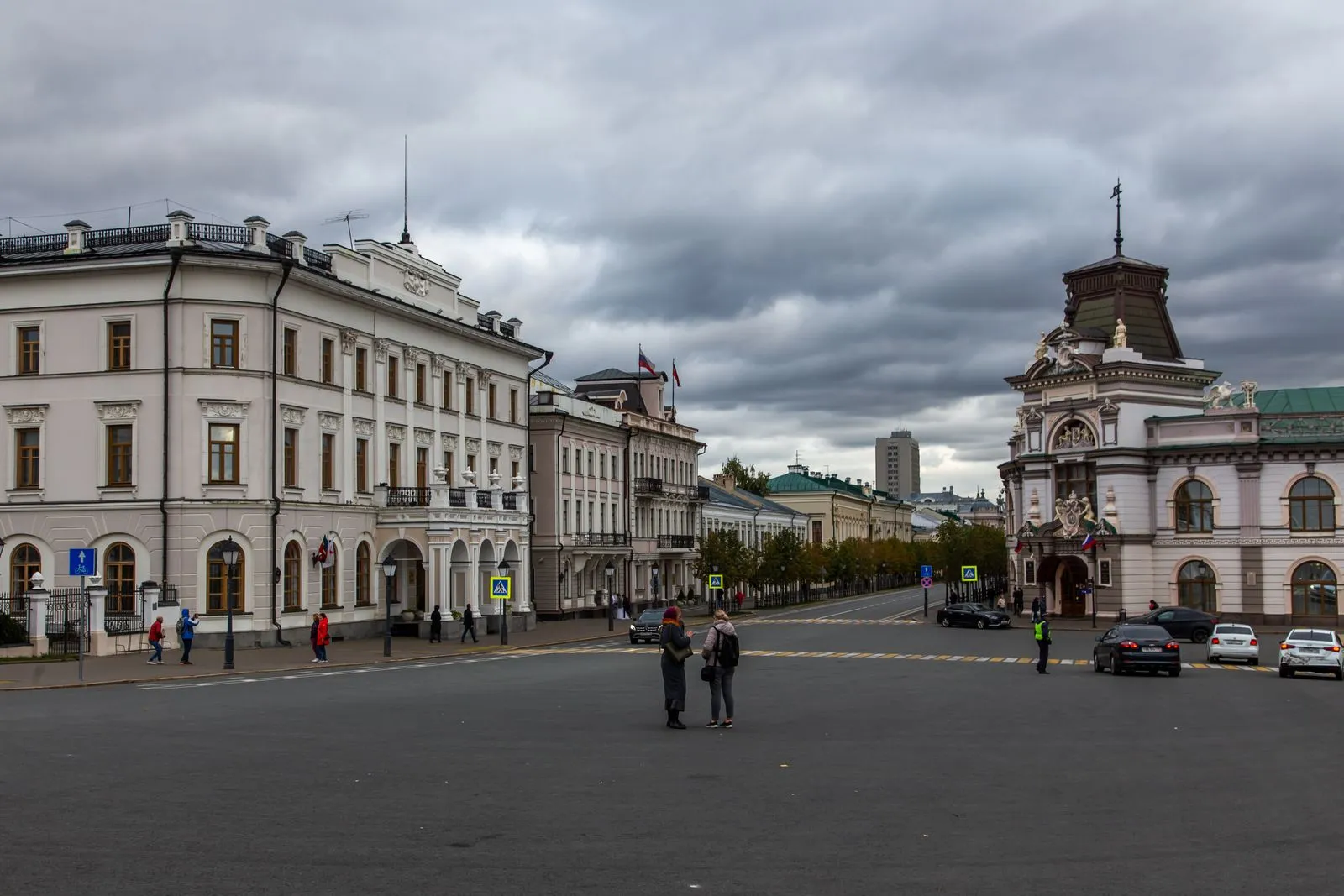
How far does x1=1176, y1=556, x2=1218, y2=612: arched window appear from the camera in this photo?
216 feet

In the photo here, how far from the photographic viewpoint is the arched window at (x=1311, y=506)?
63000mm

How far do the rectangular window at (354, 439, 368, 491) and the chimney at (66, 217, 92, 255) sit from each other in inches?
478

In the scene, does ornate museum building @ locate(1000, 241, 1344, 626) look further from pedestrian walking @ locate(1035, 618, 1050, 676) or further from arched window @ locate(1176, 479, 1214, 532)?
pedestrian walking @ locate(1035, 618, 1050, 676)

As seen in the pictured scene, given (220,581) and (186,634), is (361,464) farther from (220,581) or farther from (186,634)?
(186,634)

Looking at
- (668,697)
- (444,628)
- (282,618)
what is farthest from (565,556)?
(668,697)

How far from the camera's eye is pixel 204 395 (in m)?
44.4


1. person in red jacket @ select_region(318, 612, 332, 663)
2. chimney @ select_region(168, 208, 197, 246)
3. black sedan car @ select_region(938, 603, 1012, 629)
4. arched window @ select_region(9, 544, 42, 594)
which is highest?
chimney @ select_region(168, 208, 197, 246)

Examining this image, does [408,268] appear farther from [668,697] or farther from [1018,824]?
[1018,824]

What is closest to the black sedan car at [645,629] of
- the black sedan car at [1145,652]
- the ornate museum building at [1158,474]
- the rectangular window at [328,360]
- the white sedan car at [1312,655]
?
the rectangular window at [328,360]

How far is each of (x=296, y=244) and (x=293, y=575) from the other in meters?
11.9

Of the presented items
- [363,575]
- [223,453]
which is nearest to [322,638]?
[223,453]

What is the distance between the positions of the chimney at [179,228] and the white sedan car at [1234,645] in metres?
36.2

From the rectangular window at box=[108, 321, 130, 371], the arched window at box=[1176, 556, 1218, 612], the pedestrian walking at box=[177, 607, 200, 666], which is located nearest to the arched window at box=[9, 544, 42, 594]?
the rectangular window at box=[108, 321, 130, 371]

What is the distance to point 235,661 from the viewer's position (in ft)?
127
